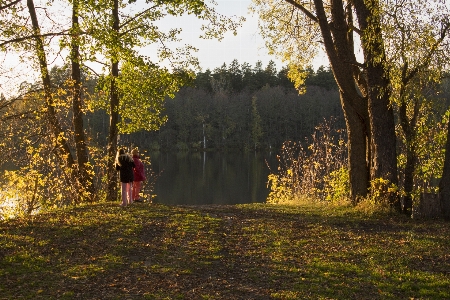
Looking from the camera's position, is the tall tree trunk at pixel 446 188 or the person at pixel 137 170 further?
the person at pixel 137 170

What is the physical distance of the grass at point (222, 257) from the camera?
578cm

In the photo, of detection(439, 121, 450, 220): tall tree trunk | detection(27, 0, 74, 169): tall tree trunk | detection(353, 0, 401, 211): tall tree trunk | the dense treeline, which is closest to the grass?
detection(439, 121, 450, 220): tall tree trunk

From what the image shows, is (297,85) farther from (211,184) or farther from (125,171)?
(211,184)

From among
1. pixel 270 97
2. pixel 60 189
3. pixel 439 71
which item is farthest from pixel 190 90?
pixel 439 71

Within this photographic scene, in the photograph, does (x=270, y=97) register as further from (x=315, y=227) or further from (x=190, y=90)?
(x=315, y=227)

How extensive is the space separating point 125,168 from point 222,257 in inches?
218

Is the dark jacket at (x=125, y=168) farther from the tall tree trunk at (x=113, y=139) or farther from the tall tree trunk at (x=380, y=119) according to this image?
the tall tree trunk at (x=380, y=119)

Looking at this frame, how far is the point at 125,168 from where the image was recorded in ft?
39.7

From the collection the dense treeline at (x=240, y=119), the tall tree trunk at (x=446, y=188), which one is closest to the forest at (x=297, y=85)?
the tall tree trunk at (x=446, y=188)

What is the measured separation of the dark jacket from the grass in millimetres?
1374

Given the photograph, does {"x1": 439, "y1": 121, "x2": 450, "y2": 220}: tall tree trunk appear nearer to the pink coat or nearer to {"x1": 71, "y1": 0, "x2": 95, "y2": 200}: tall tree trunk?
the pink coat

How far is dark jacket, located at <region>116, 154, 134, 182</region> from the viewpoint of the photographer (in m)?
12.1

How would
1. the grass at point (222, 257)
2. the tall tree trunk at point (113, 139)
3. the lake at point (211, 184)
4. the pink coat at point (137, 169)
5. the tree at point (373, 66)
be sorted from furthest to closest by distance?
the lake at point (211, 184)
the tall tree trunk at point (113, 139)
the pink coat at point (137, 169)
the tree at point (373, 66)
the grass at point (222, 257)

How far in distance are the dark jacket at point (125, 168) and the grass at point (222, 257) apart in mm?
1374
